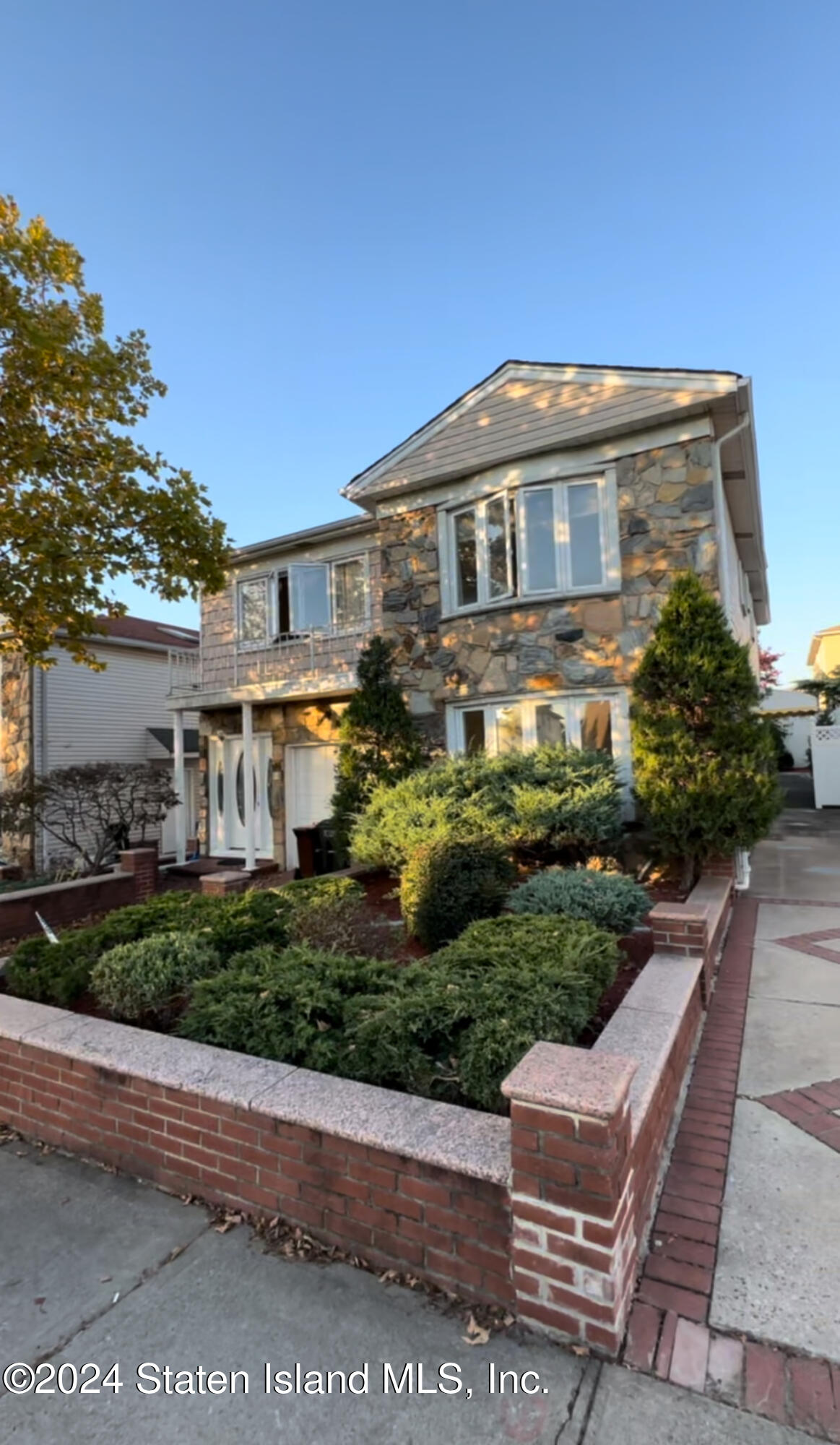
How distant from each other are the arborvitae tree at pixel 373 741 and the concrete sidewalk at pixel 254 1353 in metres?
6.27

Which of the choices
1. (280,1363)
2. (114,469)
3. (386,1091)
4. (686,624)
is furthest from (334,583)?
(280,1363)

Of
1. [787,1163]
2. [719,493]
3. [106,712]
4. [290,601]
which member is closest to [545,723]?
[719,493]

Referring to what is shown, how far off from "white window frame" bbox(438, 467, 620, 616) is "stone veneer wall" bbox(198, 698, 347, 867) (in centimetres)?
328

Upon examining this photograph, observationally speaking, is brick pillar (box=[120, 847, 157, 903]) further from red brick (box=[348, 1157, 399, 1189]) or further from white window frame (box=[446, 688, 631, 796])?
red brick (box=[348, 1157, 399, 1189])

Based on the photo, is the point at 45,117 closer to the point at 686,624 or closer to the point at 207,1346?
the point at 686,624

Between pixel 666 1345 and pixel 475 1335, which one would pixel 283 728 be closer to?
pixel 475 1335

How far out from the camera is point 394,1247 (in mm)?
2074

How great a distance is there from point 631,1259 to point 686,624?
18.0 ft

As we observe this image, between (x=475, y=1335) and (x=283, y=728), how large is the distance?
34.1 ft

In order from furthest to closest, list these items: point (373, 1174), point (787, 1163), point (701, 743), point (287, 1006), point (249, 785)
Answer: point (249, 785) → point (701, 743) → point (287, 1006) → point (787, 1163) → point (373, 1174)

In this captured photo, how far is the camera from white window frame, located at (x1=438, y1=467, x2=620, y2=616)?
7.82m

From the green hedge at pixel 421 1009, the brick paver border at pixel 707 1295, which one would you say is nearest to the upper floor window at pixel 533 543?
the green hedge at pixel 421 1009

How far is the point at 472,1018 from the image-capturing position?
2830 millimetres

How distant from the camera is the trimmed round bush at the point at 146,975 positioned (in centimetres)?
350
